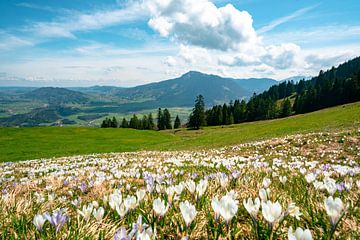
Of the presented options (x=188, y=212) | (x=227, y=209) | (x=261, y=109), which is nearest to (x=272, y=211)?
(x=227, y=209)

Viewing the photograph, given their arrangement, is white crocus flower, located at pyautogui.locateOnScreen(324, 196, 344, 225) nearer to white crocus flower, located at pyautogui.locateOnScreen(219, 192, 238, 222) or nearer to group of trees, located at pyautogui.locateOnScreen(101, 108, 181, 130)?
white crocus flower, located at pyautogui.locateOnScreen(219, 192, 238, 222)

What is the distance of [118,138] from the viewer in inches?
2345

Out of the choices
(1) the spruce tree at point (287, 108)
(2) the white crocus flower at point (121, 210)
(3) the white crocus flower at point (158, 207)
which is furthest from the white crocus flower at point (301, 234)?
(1) the spruce tree at point (287, 108)

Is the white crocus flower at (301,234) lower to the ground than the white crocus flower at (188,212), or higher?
higher

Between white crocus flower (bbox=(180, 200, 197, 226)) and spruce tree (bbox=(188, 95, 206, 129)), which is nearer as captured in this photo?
white crocus flower (bbox=(180, 200, 197, 226))

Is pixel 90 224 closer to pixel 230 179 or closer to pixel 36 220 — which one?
pixel 36 220

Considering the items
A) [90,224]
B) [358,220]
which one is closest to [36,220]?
[90,224]

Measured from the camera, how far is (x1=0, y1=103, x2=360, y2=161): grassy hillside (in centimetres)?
3709

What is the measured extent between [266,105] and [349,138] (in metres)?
108

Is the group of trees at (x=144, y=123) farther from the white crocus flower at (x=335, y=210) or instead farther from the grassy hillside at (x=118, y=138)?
the white crocus flower at (x=335, y=210)

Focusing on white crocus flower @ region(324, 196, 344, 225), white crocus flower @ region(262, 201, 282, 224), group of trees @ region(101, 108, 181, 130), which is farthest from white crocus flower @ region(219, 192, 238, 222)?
group of trees @ region(101, 108, 181, 130)

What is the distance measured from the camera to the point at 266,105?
389ft

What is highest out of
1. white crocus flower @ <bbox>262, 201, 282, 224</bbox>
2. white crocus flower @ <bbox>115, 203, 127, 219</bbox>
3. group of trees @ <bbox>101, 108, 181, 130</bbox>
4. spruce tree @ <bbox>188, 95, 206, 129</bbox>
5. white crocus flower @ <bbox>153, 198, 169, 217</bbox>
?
white crocus flower @ <bbox>262, 201, 282, 224</bbox>

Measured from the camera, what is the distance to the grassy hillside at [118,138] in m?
37.1
